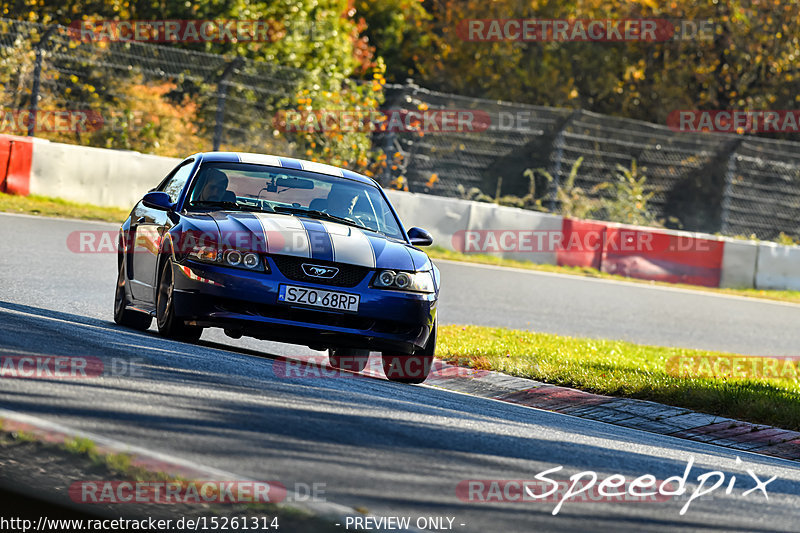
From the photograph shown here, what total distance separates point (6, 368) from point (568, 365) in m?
5.31

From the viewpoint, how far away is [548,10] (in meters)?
32.7

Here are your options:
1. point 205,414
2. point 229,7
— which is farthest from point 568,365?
point 229,7

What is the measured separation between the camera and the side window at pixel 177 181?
9.81 metres

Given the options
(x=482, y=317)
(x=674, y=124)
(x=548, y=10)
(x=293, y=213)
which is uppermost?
(x=548, y=10)

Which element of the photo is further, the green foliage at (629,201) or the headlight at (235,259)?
the green foliage at (629,201)

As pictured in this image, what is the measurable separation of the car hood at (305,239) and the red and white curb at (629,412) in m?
1.33

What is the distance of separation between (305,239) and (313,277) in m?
0.30

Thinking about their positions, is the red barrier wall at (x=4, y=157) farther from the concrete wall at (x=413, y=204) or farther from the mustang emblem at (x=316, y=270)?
the mustang emblem at (x=316, y=270)

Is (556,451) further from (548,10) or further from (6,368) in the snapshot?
(548,10)

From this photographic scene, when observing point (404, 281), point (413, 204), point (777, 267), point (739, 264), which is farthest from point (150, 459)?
point (777, 267)

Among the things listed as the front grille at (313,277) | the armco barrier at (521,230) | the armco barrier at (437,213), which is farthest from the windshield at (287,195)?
the armco barrier at (521,230)

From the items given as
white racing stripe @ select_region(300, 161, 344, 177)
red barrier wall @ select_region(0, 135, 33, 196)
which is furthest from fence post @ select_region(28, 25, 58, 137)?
white racing stripe @ select_region(300, 161, 344, 177)

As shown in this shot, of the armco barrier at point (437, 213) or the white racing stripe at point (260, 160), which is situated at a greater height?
the white racing stripe at point (260, 160)

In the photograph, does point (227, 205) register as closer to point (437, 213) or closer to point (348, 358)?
point (348, 358)
